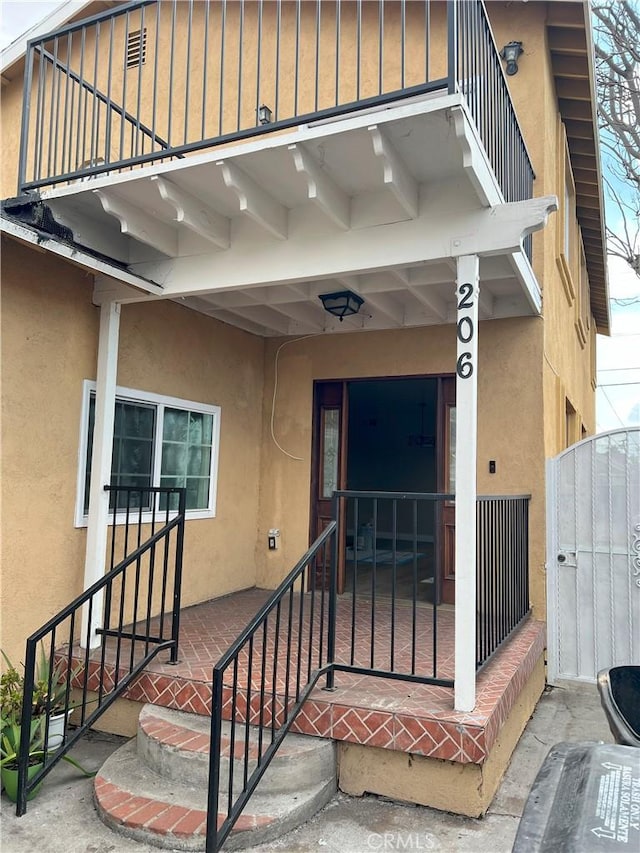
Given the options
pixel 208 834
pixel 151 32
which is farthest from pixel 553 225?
pixel 208 834

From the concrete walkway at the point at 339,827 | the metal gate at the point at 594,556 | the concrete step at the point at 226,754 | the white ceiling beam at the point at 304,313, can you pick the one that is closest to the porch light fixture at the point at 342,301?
the white ceiling beam at the point at 304,313

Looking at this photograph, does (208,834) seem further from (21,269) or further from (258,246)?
(21,269)

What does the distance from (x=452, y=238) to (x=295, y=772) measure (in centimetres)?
298

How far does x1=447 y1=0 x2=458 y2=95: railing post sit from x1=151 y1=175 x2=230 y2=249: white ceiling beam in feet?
5.40

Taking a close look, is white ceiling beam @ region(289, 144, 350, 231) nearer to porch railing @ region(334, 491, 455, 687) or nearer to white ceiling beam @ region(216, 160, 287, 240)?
white ceiling beam @ region(216, 160, 287, 240)

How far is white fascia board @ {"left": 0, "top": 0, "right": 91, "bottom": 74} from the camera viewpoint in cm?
634

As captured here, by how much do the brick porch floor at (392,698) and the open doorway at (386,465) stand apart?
68.8 inches

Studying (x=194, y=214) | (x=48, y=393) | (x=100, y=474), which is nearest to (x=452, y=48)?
(x=194, y=214)

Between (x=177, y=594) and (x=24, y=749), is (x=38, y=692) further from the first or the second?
(x=177, y=594)

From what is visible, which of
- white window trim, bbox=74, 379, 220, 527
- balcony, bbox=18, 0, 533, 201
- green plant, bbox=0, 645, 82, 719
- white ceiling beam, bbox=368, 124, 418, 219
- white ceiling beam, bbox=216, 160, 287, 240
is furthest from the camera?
white window trim, bbox=74, 379, 220, 527

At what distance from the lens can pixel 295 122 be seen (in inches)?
127

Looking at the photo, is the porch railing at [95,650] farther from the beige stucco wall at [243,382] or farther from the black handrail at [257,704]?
the black handrail at [257,704]

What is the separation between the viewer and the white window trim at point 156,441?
4.61m

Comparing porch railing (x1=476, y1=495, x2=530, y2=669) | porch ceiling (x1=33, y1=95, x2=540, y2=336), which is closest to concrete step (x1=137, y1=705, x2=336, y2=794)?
porch railing (x1=476, y1=495, x2=530, y2=669)
